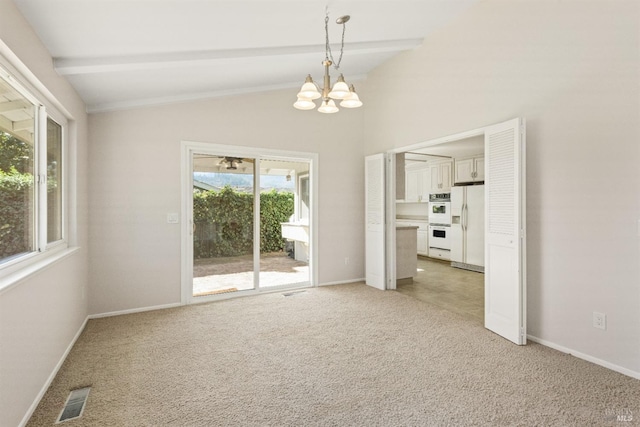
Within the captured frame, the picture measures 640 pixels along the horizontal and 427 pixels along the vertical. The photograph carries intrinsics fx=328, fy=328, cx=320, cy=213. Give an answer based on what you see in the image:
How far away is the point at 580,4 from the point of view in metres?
2.74

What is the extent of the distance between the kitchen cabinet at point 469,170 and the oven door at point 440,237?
1.10 metres

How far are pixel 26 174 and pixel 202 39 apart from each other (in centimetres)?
169

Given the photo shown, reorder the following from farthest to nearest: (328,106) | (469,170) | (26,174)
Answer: (469,170) → (328,106) → (26,174)

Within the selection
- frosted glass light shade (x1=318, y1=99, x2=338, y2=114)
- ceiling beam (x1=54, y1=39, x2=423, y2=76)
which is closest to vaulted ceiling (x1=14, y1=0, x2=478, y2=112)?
ceiling beam (x1=54, y1=39, x2=423, y2=76)

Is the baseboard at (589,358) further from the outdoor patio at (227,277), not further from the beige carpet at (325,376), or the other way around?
the outdoor patio at (227,277)

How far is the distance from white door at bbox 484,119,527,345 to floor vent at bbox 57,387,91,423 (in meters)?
3.48

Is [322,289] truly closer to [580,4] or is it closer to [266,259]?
[266,259]

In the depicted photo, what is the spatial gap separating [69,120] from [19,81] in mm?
1239

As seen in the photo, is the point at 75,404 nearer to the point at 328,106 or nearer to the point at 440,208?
the point at 328,106

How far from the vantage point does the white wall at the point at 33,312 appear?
1737 millimetres

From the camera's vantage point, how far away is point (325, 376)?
2457mm

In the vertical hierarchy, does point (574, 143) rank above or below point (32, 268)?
above

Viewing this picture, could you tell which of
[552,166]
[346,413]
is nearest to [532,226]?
[552,166]

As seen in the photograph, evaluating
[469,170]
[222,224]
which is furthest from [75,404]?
[469,170]
